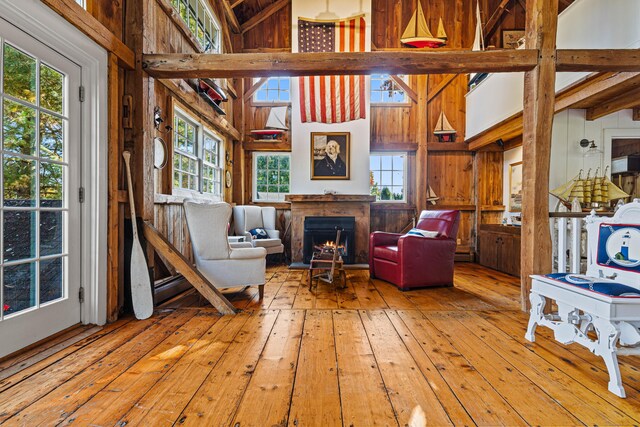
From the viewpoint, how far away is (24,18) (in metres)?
1.94

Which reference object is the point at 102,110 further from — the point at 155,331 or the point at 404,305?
the point at 404,305

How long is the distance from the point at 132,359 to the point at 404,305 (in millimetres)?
2329

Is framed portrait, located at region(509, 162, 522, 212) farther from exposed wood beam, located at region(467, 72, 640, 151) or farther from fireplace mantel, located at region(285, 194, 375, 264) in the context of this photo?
fireplace mantel, located at region(285, 194, 375, 264)

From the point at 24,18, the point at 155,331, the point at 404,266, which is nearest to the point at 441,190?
the point at 404,266

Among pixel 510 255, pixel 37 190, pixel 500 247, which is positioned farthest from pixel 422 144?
pixel 37 190

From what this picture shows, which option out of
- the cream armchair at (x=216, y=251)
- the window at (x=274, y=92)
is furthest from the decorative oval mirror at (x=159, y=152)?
the window at (x=274, y=92)

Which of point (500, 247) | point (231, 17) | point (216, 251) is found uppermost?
point (231, 17)

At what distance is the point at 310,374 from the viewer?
1.82m

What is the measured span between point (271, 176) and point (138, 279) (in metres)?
4.00

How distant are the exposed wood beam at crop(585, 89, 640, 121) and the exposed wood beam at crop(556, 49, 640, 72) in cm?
123

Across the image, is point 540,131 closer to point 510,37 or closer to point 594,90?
point 594,90

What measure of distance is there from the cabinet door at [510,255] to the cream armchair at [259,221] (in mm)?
3548

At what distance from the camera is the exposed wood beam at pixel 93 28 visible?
2117 millimetres

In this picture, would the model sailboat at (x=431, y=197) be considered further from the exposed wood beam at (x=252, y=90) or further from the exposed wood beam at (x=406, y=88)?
the exposed wood beam at (x=252, y=90)
